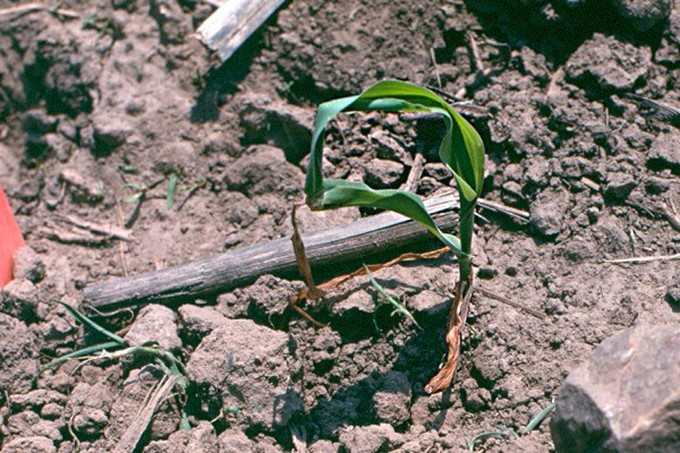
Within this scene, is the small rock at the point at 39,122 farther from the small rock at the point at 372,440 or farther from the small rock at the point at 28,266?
the small rock at the point at 372,440

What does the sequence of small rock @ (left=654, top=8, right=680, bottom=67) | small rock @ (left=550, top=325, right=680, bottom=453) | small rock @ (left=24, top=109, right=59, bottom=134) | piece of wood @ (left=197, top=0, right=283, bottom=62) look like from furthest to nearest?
small rock @ (left=24, top=109, right=59, bottom=134) → piece of wood @ (left=197, top=0, right=283, bottom=62) → small rock @ (left=654, top=8, right=680, bottom=67) → small rock @ (left=550, top=325, right=680, bottom=453)

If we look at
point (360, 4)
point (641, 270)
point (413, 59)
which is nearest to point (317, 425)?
point (641, 270)

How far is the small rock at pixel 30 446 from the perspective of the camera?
2.36 m

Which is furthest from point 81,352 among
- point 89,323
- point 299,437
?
point 299,437

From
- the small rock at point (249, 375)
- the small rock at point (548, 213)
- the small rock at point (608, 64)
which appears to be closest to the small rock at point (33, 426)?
the small rock at point (249, 375)

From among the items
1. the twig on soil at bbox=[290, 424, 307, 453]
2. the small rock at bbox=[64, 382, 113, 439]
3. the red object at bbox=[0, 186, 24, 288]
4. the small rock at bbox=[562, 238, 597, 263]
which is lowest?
the small rock at bbox=[64, 382, 113, 439]

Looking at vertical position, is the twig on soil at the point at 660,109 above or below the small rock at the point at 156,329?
above

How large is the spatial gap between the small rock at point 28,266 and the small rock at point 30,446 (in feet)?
2.02

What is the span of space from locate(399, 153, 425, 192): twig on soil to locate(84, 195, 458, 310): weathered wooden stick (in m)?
0.13

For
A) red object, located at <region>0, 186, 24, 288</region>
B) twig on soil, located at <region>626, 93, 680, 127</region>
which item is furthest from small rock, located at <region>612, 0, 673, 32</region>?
red object, located at <region>0, 186, 24, 288</region>

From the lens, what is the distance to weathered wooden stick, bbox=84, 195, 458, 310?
2.56 metres

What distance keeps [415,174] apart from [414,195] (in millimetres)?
594

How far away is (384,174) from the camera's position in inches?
108

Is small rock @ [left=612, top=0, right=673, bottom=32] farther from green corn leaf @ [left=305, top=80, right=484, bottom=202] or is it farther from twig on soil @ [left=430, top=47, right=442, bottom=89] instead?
green corn leaf @ [left=305, top=80, right=484, bottom=202]
